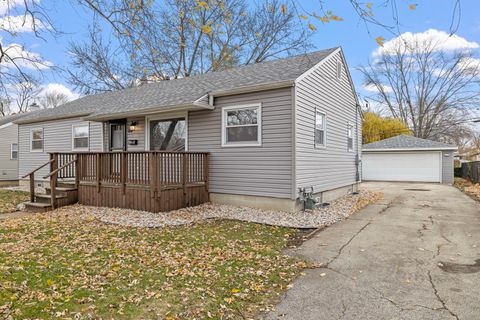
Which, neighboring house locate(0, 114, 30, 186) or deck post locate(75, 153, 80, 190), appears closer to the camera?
deck post locate(75, 153, 80, 190)

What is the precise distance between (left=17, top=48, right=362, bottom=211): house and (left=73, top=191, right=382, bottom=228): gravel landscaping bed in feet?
1.41

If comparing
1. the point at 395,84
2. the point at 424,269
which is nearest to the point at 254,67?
the point at 424,269

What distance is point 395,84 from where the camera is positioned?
115ft

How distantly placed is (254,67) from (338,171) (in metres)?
4.91

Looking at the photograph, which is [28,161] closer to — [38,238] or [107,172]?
[107,172]

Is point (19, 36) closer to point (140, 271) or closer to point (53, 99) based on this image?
point (140, 271)

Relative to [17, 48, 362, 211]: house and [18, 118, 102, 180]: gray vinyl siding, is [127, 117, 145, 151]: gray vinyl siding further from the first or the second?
[18, 118, 102, 180]: gray vinyl siding

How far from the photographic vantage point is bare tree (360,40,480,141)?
101 ft

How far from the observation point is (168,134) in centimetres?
1066

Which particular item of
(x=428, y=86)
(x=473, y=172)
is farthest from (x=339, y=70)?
(x=428, y=86)

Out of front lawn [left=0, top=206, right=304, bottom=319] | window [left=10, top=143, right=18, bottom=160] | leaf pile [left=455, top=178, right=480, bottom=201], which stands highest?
window [left=10, top=143, right=18, bottom=160]

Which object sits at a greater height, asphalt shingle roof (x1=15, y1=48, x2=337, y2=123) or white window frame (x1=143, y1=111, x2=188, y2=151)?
asphalt shingle roof (x1=15, y1=48, x2=337, y2=123)

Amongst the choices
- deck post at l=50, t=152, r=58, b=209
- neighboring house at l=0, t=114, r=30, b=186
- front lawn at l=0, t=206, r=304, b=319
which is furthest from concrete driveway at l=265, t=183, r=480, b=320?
neighboring house at l=0, t=114, r=30, b=186

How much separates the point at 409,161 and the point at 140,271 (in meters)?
20.7
